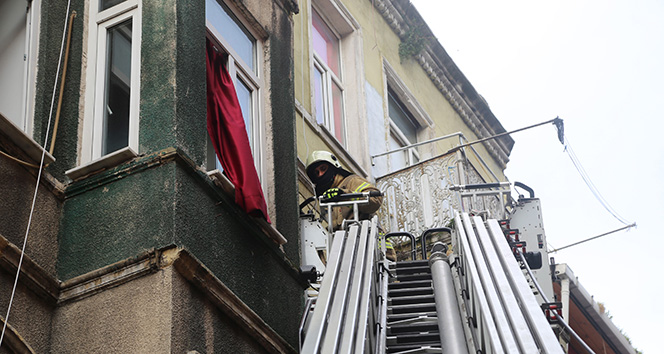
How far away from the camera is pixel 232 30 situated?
986cm

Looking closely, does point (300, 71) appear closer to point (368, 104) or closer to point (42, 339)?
point (368, 104)

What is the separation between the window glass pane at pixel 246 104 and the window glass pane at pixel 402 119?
8550 millimetres

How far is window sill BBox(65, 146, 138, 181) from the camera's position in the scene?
25.1 ft

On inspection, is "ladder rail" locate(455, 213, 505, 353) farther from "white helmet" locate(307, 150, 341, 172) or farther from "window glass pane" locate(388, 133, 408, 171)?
"window glass pane" locate(388, 133, 408, 171)

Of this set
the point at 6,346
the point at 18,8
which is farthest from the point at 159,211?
the point at 18,8

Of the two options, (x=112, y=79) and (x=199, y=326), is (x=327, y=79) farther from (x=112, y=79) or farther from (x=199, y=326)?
(x=199, y=326)

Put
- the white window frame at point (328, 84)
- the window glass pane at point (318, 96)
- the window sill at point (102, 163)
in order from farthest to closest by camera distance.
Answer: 1. the white window frame at point (328, 84)
2. the window glass pane at point (318, 96)
3. the window sill at point (102, 163)

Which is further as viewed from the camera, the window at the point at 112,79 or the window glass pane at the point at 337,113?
the window glass pane at the point at 337,113

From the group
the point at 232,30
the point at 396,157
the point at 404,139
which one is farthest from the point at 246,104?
the point at 404,139

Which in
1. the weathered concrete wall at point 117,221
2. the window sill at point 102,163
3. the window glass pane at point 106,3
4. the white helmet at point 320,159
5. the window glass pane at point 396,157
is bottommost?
the weathered concrete wall at point 117,221

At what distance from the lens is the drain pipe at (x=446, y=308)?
7.35m

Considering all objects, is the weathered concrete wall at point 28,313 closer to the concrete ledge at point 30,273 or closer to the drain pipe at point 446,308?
the concrete ledge at point 30,273

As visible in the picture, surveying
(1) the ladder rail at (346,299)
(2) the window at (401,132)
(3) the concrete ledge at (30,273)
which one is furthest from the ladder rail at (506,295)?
(2) the window at (401,132)

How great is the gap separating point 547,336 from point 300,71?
8.88 metres
